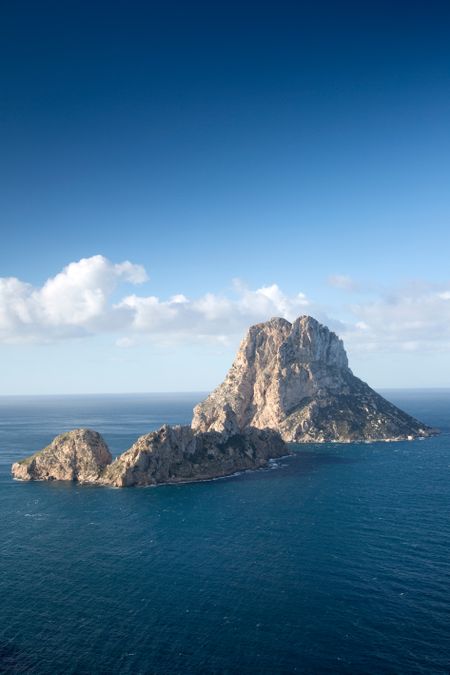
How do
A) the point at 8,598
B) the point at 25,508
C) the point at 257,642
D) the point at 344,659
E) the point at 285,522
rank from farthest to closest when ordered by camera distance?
the point at 25,508 → the point at 285,522 → the point at 8,598 → the point at 257,642 → the point at 344,659

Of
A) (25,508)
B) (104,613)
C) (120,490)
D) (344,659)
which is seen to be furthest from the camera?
(120,490)

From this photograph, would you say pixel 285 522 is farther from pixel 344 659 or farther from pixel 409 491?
pixel 344 659

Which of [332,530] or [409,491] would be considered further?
[409,491]

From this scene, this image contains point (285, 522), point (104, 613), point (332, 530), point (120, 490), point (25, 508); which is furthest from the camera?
point (120, 490)

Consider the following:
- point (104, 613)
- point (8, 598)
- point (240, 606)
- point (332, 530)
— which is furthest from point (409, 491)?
point (8, 598)

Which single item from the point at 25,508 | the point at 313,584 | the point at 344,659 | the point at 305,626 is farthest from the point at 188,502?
the point at 344,659

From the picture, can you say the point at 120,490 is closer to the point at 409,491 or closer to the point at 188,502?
the point at 188,502

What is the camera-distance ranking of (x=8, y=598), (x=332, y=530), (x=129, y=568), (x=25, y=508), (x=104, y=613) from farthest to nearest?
(x=25, y=508) → (x=332, y=530) → (x=129, y=568) → (x=8, y=598) → (x=104, y=613)
